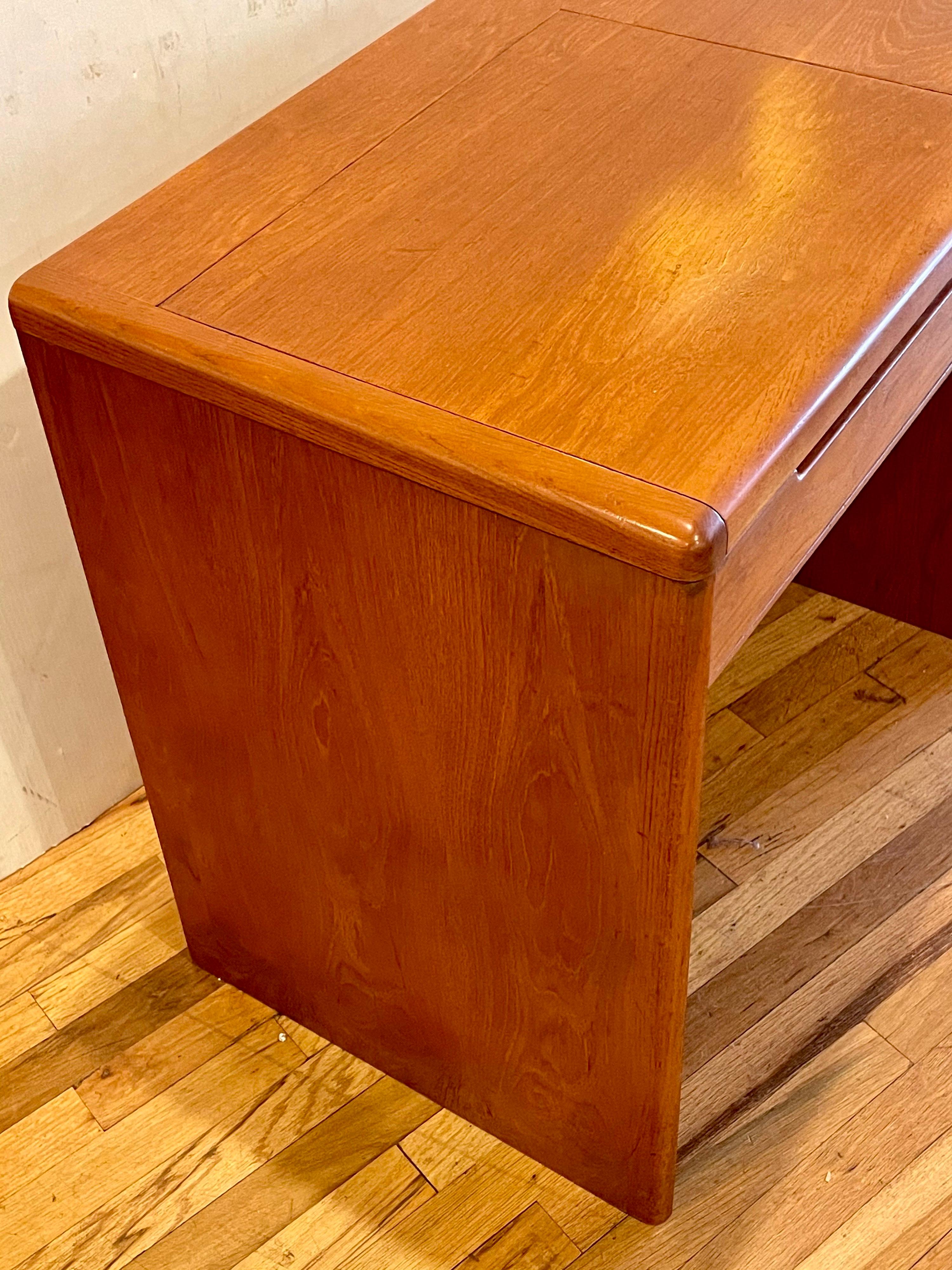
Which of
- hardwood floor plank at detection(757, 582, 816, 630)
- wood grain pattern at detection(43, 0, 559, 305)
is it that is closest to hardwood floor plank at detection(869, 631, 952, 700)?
hardwood floor plank at detection(757, 582, 816, 630)

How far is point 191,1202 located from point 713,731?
71 centimetres

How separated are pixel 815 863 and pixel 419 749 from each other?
23.8 inches

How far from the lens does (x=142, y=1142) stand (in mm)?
1277

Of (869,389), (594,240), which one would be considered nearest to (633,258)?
(594,240)

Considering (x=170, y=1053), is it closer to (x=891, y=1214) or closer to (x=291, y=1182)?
(x=291, y=1182)

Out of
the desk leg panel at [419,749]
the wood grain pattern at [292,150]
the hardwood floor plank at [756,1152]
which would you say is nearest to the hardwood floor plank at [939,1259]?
the hardwood floor plank at [756,1152]

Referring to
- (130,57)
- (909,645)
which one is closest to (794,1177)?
(909,645)

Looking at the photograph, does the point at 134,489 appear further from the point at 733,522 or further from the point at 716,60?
the point at 716,60

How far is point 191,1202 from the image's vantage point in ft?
4.06

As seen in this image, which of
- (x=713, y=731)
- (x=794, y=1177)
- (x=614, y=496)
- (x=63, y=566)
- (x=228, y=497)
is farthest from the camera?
(x=713, y=731)

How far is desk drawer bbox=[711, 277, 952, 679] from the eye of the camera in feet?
2.79

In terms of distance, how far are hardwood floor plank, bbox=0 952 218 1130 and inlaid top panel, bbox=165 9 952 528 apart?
0.72 metres

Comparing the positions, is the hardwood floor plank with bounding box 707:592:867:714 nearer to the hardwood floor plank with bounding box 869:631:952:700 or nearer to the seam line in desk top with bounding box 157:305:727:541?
the hardwood floor plank with bounding box 869:631:952:700

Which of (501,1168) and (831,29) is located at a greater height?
A: (831,29)
